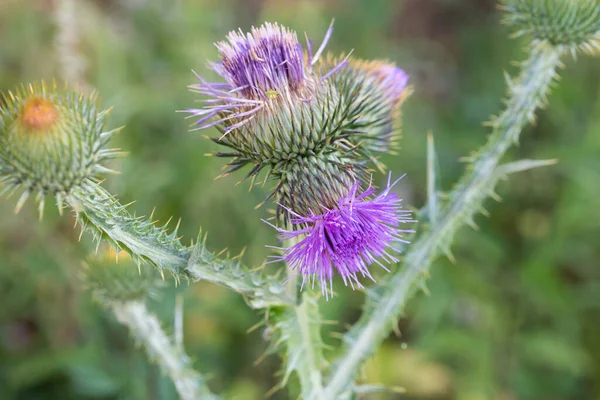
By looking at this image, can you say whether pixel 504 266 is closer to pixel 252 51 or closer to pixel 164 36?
pixel 252 51

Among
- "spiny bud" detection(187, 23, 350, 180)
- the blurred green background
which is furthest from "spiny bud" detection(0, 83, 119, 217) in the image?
the blurred green background

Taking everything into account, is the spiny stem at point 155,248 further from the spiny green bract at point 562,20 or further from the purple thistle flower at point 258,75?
the spiny green bract at point 562,20

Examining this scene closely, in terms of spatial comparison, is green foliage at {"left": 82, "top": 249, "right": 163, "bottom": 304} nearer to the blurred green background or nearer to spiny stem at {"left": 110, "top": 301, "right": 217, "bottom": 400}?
spiny stem at {"left": 110, "top": 301, "right": 217, "bottom": 400}

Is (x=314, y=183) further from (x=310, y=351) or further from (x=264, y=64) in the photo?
(x=310, y=351)

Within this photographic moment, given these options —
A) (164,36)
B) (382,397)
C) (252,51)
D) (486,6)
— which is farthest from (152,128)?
(486,6)

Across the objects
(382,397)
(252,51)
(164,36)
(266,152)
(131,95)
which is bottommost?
(382,397)

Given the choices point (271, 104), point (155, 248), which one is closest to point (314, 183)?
point (271, 104)
